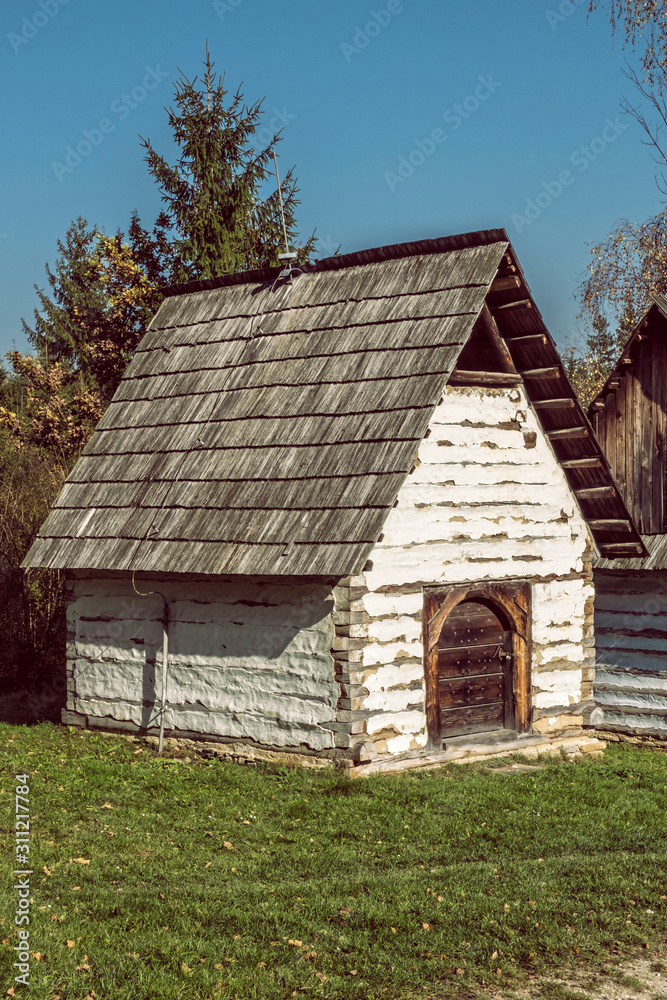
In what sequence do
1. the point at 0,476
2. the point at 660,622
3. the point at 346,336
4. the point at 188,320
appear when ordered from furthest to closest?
the point at 0,476 → the point at 188,320 → the point at 660,622 → the point at 346,336

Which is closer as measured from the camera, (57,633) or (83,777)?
(83,777)

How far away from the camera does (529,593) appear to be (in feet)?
44.4

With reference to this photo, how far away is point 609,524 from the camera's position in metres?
14.3

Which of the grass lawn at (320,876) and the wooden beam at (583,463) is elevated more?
the wooden beam at (583,463)

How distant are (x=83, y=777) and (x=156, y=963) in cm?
533

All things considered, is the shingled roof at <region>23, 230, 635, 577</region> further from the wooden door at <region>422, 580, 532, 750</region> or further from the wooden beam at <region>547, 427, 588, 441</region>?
the wooden door at <region>422, 580, 532, 750</region>

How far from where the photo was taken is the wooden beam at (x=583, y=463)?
13688 mm

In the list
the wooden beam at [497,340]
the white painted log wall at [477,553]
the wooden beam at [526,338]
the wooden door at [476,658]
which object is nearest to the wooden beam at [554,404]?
the white painted log wall at [477,553]

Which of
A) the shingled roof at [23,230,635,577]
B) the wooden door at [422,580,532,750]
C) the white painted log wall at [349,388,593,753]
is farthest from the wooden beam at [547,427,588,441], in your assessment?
the wooden door at [422,580,532,750]

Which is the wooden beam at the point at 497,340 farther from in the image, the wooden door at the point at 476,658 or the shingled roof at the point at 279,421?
the wooden door at the point at 476,658

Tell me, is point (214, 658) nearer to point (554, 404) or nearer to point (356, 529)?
point (356, 529)

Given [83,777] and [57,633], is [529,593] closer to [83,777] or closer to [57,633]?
[83,777]

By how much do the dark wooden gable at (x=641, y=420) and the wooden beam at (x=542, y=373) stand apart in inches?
112

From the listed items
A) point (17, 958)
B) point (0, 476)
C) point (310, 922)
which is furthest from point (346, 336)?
point (0, 476)
